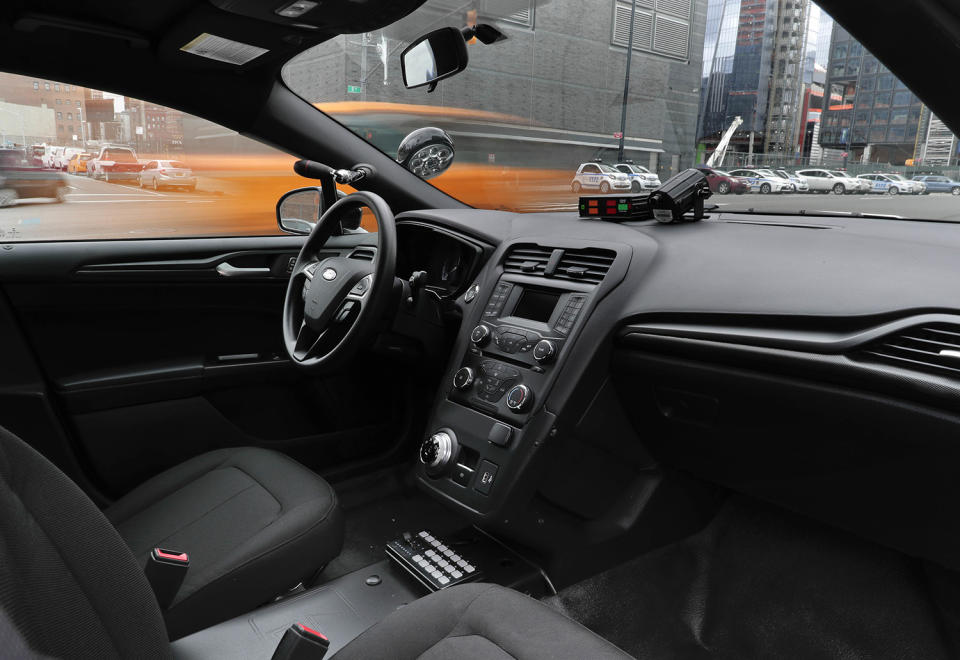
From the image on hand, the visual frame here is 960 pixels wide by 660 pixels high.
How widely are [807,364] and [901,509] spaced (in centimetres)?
37

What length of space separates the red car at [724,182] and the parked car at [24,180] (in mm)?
1960

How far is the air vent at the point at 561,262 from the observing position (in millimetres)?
1777

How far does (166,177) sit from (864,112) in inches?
83.6

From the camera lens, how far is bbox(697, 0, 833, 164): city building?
1.56 meters

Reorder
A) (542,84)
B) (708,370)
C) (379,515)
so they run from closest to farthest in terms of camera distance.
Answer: (708,370) < (379,515) < (542,84)

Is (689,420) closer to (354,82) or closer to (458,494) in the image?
(458,494)

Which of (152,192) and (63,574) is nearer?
(63,574)

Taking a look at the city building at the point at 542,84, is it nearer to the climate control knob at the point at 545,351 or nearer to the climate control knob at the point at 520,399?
the climate control knob at the point at 545,351

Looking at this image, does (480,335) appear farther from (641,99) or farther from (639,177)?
(641,99)

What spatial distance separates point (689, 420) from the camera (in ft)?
5.65

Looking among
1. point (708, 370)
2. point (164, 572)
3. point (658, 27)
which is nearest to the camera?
point (164, 572)

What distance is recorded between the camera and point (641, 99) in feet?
7.54

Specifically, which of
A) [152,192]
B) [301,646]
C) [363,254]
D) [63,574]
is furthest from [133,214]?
[63,574]

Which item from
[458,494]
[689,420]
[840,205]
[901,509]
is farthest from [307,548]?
[840,205]
